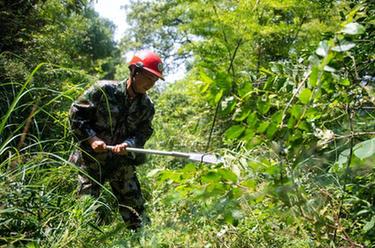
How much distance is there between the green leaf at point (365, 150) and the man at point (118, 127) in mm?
2536

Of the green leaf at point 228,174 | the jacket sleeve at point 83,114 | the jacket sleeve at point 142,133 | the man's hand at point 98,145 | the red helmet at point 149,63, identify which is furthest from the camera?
the jacket sleeve at point 142,133

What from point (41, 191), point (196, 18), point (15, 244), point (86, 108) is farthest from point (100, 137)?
point (196, 18)

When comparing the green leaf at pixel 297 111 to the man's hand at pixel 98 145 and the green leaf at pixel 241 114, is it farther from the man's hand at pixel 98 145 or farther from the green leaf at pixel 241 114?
the man's hand at pixel 98 145

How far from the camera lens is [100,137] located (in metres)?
3.79

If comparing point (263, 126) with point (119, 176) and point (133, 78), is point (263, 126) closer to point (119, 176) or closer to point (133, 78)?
point (133, 78)

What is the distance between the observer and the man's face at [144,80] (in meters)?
3.77

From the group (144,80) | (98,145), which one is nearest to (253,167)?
(98,145)

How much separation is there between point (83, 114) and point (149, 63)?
664mm

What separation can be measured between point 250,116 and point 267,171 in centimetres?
15

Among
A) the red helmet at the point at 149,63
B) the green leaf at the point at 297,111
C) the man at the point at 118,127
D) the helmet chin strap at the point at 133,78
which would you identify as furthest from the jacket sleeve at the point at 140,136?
the green leaf at the point at 297,111

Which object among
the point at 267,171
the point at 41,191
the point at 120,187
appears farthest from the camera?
the point at 120,187

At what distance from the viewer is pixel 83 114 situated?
3703mm

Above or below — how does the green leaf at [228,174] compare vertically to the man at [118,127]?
above

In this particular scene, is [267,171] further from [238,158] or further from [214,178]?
[238,158]
